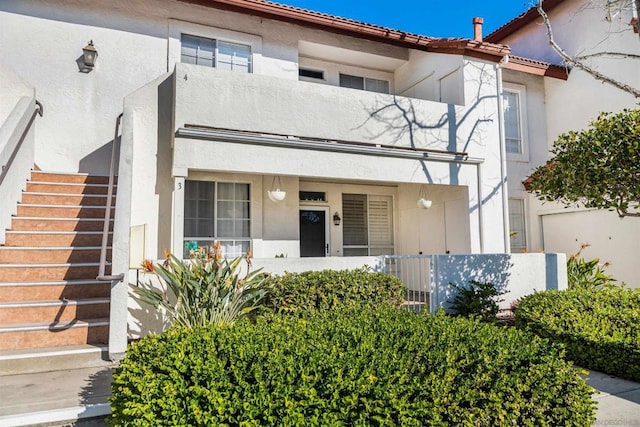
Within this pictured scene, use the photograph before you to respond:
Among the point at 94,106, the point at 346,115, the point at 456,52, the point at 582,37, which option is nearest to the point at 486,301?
the point at 346,115

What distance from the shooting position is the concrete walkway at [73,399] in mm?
4293

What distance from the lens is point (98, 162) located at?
9984 millimetres

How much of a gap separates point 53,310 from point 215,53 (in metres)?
7.65

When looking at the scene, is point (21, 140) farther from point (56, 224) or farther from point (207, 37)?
point (207, 37)

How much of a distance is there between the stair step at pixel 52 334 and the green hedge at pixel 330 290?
8.85 feet

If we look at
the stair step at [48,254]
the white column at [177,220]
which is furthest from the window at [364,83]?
the stair step at [48,254]

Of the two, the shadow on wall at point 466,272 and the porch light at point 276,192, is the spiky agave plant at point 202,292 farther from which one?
the shadow on wall at point 466,272

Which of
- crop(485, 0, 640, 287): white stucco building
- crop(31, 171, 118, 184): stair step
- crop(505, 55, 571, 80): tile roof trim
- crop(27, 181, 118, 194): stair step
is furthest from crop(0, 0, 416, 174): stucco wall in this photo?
crop(485, 0, 640, 287): white stucco building

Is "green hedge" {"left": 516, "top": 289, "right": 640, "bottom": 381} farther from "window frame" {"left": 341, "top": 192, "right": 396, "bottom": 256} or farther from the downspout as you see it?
"window frame" {"left": 341, "top": 192, "right": 396, "bottom": 256}

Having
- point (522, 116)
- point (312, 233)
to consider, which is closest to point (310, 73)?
point (312, 233)

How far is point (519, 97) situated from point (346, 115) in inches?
328

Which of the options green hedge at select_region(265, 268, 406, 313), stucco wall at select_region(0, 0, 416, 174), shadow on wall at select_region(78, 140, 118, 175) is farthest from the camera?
shadow on wall at select_region(78, 140, 118, 175)

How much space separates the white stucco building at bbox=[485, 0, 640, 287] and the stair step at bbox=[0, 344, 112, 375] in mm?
12765

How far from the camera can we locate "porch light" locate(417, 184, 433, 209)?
1195 centimetres
